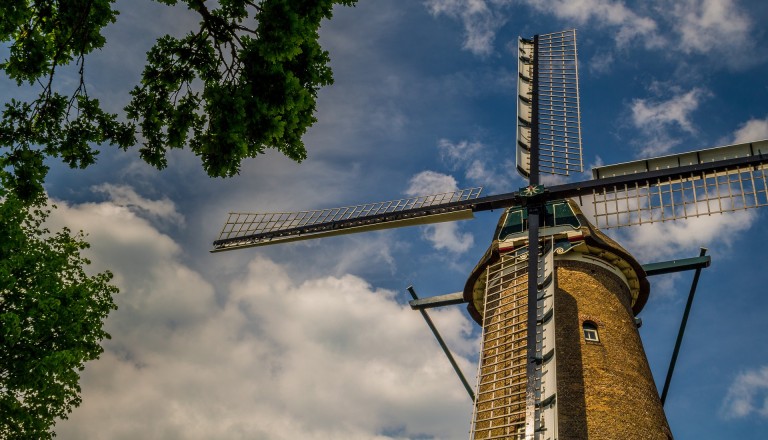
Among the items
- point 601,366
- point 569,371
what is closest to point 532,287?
point 569,371

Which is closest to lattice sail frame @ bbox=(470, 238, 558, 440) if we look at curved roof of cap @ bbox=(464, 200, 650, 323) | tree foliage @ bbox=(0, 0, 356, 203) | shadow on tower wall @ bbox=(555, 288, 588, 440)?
curved roof of cap @ bbox=(464, 200, 650, 323)

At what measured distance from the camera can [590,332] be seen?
13.8 meters

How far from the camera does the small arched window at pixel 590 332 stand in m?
13.7

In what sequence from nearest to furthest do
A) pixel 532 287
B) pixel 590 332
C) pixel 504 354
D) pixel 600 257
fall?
pixel 590 332 → pixel 504 354 → pixel 532 287 → pixel 600 257

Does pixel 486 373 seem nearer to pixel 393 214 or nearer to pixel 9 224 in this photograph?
pixel 393 214

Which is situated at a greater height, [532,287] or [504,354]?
[532,287]

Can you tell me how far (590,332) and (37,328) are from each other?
11726 mm

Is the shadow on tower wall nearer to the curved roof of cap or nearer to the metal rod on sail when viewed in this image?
the metal rod on sail

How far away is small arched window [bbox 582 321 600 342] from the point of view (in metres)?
13.7

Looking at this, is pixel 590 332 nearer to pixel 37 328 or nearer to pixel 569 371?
pixel 569 371

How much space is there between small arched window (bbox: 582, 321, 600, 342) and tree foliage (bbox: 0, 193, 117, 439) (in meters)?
10.7

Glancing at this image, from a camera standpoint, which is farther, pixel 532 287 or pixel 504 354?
pixel 532 287

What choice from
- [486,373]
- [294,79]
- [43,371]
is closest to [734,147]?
[486,373]

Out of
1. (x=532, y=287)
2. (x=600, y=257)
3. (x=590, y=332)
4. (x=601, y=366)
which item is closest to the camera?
(x=601, y=366)
